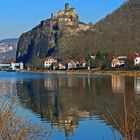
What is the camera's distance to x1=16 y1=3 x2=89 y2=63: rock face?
164m

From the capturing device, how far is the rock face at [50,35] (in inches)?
6447

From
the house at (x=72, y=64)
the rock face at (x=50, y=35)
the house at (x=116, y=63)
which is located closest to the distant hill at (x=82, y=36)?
the rock face at (x=50, y=35)

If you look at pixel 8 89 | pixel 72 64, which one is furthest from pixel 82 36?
pixel 8 89

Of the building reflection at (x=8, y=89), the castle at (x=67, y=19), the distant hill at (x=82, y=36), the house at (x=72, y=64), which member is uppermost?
the castle at (x=67, y=19)

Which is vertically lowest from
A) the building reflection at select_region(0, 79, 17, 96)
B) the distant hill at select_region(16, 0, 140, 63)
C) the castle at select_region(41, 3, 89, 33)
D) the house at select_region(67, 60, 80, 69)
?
the building reflection at select_region(0, 79, 17, 96)

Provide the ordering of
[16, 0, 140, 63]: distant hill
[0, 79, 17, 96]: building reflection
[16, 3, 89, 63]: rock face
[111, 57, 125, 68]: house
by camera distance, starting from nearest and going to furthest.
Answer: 1. [0, 79, 17, 96]: building reflection
2. [111, 57, 125, 68]: house
3. [16, 0, 140, 63]: distant hill
4. [16, 3, 89, 63]: rock face

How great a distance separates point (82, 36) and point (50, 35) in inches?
1037

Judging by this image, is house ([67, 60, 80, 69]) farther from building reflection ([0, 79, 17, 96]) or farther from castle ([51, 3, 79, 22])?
building reflection ([0, 79, 17, 96])

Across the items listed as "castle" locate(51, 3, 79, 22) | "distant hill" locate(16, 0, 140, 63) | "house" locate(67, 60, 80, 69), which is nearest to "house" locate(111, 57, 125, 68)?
"distant hill" locate(16, 0, 140, 63)

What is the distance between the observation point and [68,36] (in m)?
162

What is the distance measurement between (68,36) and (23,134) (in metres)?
157

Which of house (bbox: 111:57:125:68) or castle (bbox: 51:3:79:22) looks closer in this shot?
house (bbox: 111:57:125:68)

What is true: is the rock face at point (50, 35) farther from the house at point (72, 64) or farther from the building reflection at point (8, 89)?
the building reflection at point (8, 89)

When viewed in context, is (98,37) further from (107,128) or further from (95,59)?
(107,128)
